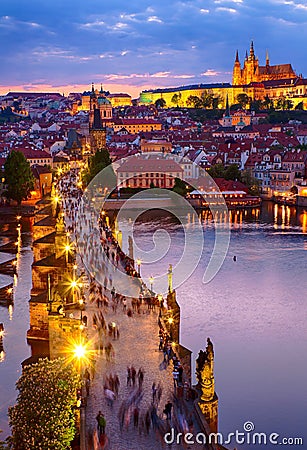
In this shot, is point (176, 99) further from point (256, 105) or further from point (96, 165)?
point (96, 165)

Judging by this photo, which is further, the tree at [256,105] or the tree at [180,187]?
the tree at [256,105]

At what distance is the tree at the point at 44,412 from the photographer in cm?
972

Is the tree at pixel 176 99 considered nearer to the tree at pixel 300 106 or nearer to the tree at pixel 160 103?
the tree at pixel 160 103

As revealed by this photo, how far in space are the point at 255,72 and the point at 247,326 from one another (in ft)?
426

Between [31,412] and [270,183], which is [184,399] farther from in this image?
[270,183]

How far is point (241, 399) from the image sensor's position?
51.1 feet

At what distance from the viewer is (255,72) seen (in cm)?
14450

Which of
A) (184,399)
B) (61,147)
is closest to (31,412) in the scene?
(184,399)

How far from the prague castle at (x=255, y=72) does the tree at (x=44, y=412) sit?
13546 centimetres

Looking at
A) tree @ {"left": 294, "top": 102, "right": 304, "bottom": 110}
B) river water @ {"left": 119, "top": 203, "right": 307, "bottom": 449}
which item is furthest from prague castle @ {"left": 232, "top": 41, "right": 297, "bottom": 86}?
river water @ {"left": 119, "top": 203, "right": 307, "bottom": 449}

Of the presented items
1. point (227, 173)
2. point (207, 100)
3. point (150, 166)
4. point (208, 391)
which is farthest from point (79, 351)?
point (207, 100)

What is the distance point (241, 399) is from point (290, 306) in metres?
8.10

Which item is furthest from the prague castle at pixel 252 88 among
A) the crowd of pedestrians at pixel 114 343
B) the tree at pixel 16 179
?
the crowd of pedestrians at pixel 114 343

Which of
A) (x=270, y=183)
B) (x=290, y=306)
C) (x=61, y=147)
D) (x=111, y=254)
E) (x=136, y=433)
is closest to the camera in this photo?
(x=136, y=433)
